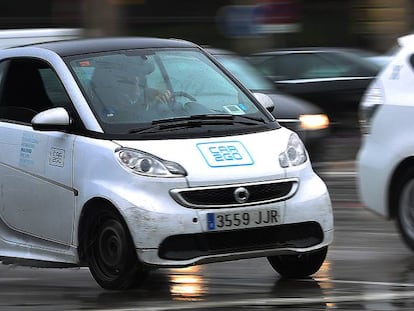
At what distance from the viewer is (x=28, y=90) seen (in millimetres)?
8227

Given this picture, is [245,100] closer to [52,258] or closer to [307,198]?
[307,198]

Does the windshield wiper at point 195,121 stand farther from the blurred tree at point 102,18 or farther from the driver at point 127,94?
the blurred tree at point 102,18

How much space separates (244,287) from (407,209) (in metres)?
1.73

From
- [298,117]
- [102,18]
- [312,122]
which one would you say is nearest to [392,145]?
[298,117]

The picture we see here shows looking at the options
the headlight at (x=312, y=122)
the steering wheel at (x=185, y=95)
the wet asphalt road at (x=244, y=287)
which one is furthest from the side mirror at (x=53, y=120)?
the headlight at (x=312, y=122)

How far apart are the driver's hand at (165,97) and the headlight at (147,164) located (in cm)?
69

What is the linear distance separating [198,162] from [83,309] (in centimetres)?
110

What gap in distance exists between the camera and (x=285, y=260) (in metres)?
7.83

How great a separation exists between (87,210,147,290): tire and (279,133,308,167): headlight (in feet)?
3.54

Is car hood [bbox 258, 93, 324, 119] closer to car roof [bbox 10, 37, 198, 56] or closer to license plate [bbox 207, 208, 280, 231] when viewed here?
car roof [bbox 10, 37, 198, 56]

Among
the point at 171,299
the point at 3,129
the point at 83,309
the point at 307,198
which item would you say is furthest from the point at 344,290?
the point at 3,129

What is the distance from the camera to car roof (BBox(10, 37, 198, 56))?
25.8ft

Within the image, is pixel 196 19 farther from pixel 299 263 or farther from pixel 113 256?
pixel 113 256

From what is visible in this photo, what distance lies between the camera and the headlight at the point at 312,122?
12787 mm
